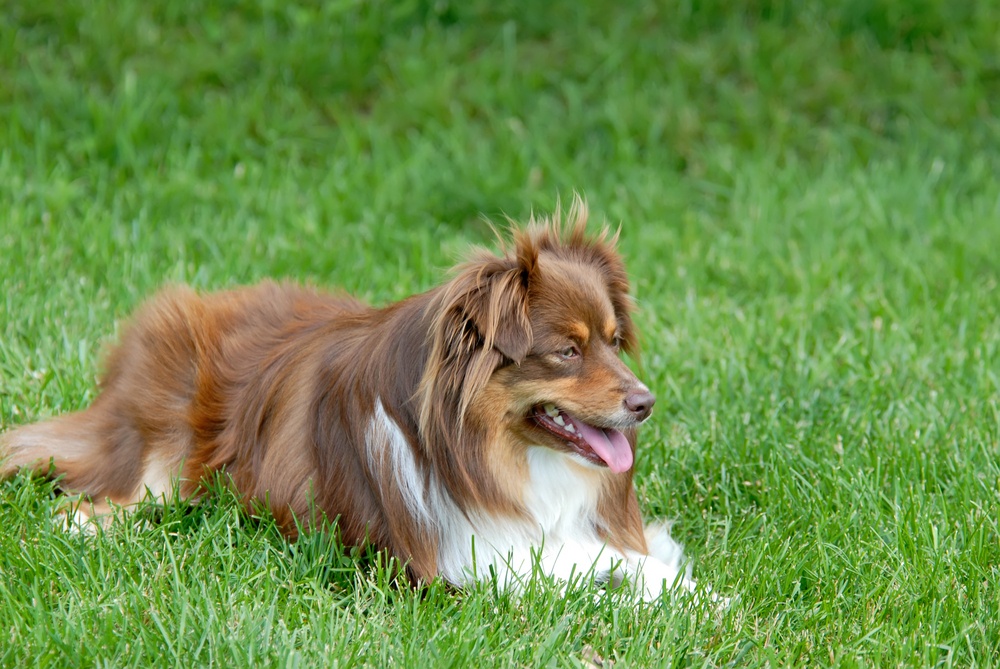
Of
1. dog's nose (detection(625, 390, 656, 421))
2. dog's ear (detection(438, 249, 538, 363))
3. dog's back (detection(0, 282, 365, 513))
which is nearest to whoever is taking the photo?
dog's ear (detection(438, 249, 538, 363))

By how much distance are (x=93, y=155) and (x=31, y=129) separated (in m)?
0.48

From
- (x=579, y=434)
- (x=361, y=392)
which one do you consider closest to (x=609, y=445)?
(x=579, y=434)

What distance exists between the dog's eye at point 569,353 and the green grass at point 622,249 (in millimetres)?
711

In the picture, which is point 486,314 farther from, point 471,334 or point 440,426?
point 440,426

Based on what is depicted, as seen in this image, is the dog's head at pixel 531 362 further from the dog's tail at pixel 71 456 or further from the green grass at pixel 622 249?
the dog's tail at pixel 71 456

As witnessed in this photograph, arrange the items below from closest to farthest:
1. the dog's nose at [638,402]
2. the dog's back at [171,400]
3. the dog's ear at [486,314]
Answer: the dog's ear at [486,314]
the dog's nose at [638,402]
the dog's back at [171,400]

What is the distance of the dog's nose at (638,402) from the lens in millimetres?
3561

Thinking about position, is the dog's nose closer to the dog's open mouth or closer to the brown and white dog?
the brown and white dog

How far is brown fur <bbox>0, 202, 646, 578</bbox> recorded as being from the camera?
11.6ft

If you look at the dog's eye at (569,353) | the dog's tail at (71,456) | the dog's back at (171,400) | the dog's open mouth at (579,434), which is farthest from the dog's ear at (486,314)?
the dog's tail at (71,456)

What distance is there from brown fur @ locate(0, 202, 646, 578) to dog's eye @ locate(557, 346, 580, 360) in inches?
1.3

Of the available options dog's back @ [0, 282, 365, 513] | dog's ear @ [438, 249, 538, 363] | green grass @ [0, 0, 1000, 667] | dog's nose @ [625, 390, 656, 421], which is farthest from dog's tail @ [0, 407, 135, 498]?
dog's nose @ [625, 390, 656, 421]

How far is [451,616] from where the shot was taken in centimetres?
353

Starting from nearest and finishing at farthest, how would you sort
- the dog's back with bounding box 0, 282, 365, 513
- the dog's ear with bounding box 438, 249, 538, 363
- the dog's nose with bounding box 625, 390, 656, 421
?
1. the dog's ear with bounding box 438, 249, 538, 363
2. the dog's nose with bounding box 625, 390, 656, 421
3. the dog's back with bounding box 0, 282, 365, 513
